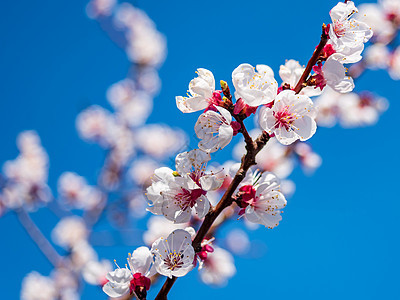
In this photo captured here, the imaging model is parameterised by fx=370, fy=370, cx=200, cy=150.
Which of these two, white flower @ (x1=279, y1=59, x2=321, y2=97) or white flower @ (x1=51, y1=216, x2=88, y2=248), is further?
white flower @ (x1=51, y1=216, x2=88, y2=248)

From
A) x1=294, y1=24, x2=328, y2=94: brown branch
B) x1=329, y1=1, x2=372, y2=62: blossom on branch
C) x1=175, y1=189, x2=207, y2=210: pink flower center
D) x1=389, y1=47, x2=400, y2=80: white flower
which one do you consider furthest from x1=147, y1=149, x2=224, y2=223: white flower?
x1=389, y1=47, x2=400, y2=80: white flower

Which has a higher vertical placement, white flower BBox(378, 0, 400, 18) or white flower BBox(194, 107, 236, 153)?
white flower BBox(378, 0, 400, 18)

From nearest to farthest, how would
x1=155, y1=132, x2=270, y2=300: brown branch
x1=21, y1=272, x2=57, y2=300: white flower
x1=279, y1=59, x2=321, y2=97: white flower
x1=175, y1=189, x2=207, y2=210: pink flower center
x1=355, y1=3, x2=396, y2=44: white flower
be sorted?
x1=155, y1=132, x2=270, y2=300: brown branch
x1=175, y1=189, x2=207, y2=210: pink flower center
x1=279, y1=59, x2=321, y2=97: white flower
x1=355, y1=3, x2=396, y2=44: white flower
x1=21, y1=272, x2=57, y2=300: white flower

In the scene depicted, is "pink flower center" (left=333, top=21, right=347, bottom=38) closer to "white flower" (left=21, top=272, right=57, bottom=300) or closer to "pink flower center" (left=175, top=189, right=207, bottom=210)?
"pink flower center" (left=175, top=189, right=207, bottom=210)

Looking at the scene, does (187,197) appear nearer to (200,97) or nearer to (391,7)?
(200,97)

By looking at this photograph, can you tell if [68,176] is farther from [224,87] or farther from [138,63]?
[224,87]

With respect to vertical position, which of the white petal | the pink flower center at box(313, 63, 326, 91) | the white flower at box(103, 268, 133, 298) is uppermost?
the pink flower center at box(313, 63, 326, 91)

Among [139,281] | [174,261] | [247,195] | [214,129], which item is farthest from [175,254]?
[214,129]
